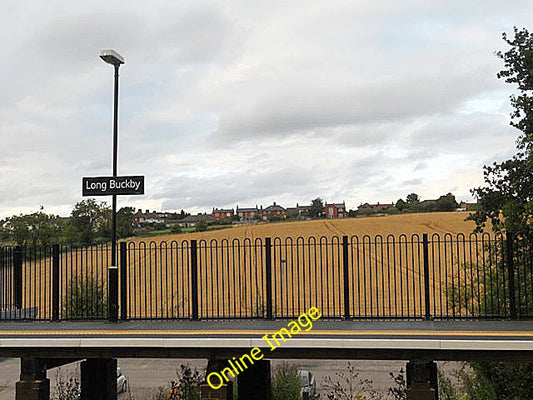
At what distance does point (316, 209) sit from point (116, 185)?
6384 cm

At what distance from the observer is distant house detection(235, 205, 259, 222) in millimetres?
72562

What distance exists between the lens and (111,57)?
45.8 ft

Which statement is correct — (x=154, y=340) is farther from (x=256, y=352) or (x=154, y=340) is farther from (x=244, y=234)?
(x=244, y=234)

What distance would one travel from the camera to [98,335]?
11.8m

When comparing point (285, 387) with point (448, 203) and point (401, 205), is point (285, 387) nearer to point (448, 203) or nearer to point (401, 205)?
point (448, 203)

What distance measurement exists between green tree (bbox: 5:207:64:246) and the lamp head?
27046 millimetres

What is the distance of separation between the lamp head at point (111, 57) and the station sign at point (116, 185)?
2.56 m

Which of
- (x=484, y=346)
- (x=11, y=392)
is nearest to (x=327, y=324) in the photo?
(x=484, y=346)

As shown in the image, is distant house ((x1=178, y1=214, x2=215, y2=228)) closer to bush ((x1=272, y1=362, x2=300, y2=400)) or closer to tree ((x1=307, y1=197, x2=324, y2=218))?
tree ((x1=307, y1=197, x2=324, y2=218))

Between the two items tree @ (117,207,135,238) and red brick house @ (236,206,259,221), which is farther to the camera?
red brick house @ (236,206,259,221)

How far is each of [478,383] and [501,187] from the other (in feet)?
18.1

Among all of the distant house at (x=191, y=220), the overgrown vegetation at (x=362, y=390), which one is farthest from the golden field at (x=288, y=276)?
the distant house at (x=191, y=220)

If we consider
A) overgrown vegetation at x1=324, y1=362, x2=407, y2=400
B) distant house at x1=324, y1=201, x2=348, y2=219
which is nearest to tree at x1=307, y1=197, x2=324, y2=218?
distant house at x1=324, y1=201, x2=348, y2=219

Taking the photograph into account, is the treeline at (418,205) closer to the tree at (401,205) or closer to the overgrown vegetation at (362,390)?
the tree at (401,205)
